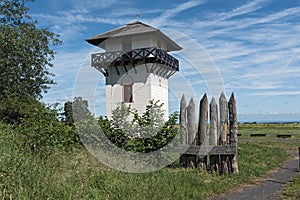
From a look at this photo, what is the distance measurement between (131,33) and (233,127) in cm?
1641

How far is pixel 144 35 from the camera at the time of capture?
23.8m

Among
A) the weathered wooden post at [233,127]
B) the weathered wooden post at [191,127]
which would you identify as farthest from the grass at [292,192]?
the weathered wooden post at [191,127]

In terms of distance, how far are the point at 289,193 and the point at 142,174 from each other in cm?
351

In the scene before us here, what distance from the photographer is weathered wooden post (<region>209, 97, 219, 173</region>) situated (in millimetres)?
9133

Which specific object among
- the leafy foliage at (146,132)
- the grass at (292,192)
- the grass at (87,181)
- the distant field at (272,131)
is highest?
the leafy foliage at (146,132)

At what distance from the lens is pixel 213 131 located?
9250mm

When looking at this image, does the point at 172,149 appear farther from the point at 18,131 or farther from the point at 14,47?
the point at 14,47

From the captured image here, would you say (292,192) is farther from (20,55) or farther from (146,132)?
(20,55)

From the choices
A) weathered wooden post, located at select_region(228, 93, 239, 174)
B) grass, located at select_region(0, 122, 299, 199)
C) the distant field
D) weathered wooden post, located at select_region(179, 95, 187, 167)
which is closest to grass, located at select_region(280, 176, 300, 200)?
grass, located at select_region(0, 122, 299, 199)

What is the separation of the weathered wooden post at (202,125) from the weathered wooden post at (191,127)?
188mm

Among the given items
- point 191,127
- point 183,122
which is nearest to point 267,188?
point 191,127

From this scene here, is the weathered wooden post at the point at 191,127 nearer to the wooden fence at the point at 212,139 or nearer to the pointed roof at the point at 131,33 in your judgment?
the wooden fence at the point at 212,139

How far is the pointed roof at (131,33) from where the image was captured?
23694 millimetres

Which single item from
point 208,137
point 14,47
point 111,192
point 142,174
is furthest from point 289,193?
point 14,47
